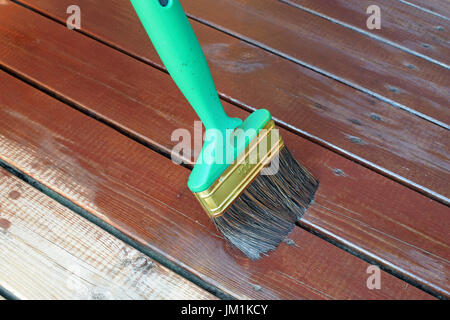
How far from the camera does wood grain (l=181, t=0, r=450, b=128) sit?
1.10 m

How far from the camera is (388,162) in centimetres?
98

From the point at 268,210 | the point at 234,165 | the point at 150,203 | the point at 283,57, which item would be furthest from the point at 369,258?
the point at 283,57

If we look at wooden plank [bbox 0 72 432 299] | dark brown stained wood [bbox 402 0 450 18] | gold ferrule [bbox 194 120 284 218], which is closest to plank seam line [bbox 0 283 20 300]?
wooden plank [bbox 0 72 432 299]

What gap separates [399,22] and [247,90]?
50cm

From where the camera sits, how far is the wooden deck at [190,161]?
2.76ft

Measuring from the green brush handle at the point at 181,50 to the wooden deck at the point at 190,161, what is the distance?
234mm

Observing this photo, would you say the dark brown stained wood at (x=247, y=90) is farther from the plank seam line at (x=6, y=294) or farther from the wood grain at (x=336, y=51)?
the plank seam line at (x=6, y=294)

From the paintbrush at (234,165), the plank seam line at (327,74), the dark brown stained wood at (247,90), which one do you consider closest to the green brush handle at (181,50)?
the paintbrush at (234,165)

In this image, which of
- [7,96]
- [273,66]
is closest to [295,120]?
[273,66]

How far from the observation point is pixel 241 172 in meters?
0.82

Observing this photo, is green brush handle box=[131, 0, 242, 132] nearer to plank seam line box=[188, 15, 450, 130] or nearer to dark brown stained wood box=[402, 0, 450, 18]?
plank seam line box=[188, 15, 450, 130]

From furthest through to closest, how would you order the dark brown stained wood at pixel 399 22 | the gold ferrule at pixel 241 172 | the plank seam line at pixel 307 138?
the dark brown stained wood at pixel 399 22
the plank seam line at pixel 307 138
the gold ferrule at pixel 241 172

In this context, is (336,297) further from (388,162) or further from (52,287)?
(52,287)

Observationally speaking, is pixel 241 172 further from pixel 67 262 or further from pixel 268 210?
pixel 67 262
